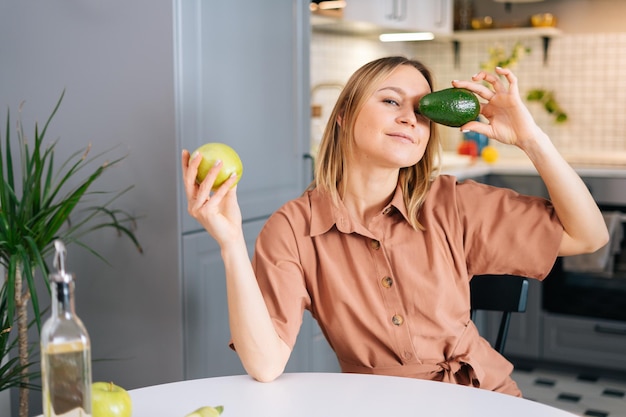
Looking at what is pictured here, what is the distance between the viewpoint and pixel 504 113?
1.73m

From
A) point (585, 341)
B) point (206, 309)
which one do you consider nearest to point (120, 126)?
point (206, 309)

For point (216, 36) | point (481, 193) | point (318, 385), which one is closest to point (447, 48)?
point (216, 36)

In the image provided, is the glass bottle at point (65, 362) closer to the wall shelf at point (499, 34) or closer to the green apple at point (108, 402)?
the green apple at point (108, 402)

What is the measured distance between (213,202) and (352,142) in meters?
0.52

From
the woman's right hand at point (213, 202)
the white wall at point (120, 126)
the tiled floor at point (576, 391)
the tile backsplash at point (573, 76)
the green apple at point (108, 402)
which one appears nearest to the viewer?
the green apple at point (108, 402)

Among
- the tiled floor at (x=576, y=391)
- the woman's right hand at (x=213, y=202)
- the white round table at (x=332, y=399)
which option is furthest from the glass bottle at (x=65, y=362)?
the tiled floor at (x=576, y=391)

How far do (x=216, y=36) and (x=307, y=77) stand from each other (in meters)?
0.52

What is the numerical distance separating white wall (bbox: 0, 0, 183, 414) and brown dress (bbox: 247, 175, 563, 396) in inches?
29.1

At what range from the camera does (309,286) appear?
5.79 feet

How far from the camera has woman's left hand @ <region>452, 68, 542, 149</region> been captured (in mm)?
1666

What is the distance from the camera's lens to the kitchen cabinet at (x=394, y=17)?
153 inches

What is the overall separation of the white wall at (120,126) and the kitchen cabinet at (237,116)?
0.17ft

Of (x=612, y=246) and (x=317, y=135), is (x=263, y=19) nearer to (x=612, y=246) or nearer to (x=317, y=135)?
(x=317, y=135)

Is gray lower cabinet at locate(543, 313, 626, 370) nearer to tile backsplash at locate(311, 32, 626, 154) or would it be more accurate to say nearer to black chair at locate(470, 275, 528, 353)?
tile backsplash at locate(311, 32, 626, 154)
